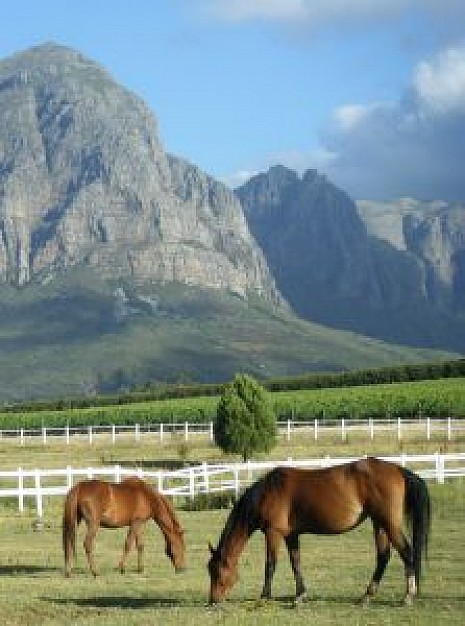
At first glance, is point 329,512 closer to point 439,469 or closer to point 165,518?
point 165,518

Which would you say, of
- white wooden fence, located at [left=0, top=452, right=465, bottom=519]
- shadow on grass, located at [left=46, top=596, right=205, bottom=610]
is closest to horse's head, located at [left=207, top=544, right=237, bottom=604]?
shadow on grass, located at [left=46, top=596, right=205, bottom=610]

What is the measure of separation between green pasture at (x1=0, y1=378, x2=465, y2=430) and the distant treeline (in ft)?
18.0

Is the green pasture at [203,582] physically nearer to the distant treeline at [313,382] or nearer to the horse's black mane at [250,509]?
the horse's black mane at [250,509]

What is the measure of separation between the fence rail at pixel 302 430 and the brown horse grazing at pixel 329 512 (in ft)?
144

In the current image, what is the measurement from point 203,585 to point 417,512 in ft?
14.1

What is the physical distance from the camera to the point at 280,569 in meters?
21.2

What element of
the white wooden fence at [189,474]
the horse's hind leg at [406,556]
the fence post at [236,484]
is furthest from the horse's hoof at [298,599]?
the fence post at [236,484]

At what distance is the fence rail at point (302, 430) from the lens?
6316 cm

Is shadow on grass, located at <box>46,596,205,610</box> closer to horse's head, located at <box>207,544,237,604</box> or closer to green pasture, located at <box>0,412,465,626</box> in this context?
green pasture, located at <box>0,412,465,626</box>

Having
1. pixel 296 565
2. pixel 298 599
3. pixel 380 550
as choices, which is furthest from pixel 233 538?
pixel 380 550

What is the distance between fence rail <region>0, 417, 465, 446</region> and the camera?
6316 centimetres

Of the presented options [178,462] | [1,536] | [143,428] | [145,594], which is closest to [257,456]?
[178,462]

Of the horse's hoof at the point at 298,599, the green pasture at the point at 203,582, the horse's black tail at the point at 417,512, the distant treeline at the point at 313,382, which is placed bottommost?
the green pasture at the point at 203,582

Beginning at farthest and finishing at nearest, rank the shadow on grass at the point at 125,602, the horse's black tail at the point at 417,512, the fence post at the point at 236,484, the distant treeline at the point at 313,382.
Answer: the distant treeline at the point at 313,382, the fence post at the point at 236,484, the shadow on grass at the point at 125,602, the horse's black tail at the point at 417,512
